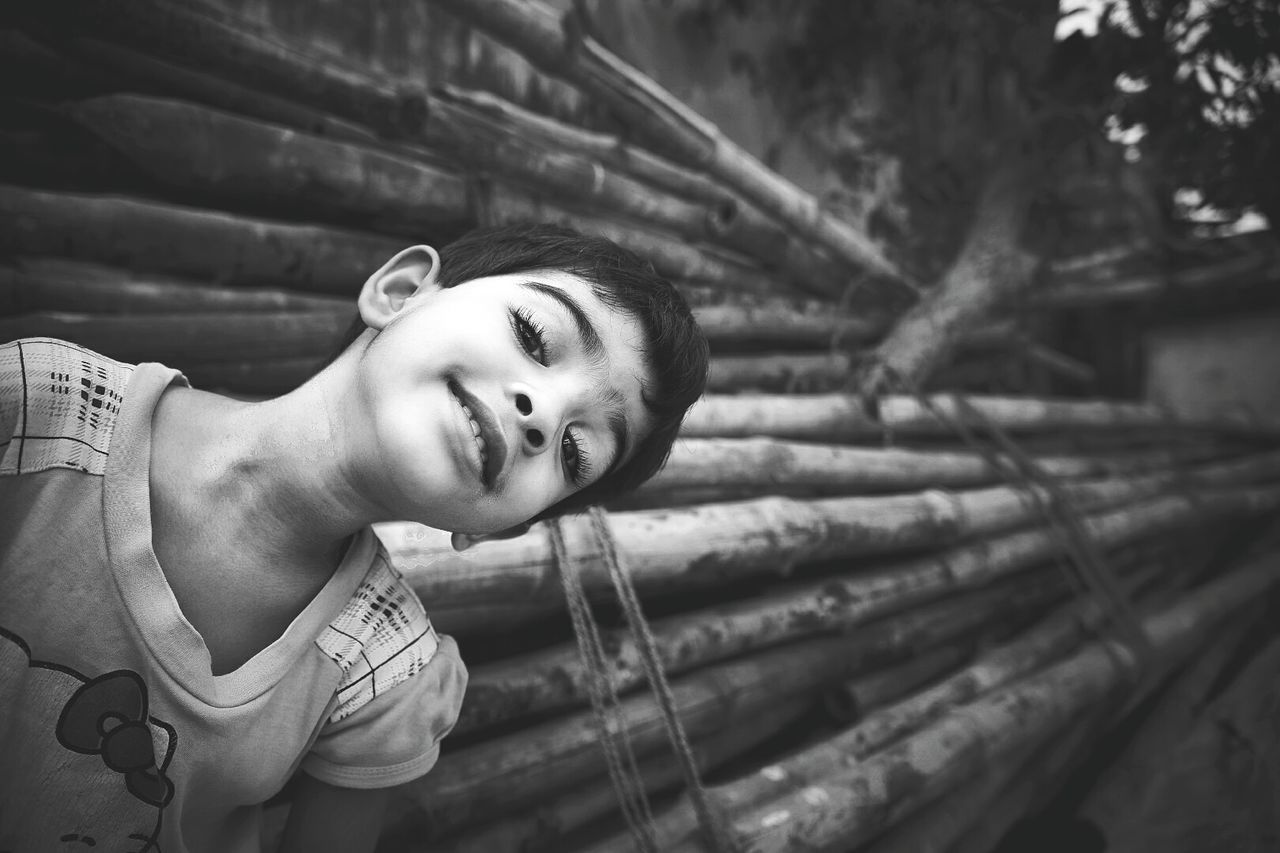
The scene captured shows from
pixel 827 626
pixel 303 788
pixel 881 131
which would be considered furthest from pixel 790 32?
pixel 303 788

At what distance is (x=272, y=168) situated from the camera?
1729 mm

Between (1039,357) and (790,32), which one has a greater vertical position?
(790,32)

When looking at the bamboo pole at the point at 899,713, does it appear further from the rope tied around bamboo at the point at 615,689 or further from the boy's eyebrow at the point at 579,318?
the boy's eyebrow at the point at 579,318

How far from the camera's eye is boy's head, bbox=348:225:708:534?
0.99 m

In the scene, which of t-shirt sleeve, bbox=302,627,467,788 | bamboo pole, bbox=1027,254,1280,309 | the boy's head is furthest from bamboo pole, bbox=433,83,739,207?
bamboo pole, bbox=1027,254,1280,309

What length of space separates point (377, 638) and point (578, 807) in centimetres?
73

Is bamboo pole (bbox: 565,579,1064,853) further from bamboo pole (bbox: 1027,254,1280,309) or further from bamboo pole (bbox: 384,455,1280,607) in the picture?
bamboo pole (bbox: 1027,254,1280,309)

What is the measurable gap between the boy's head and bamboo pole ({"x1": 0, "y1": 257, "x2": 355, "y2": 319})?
662 millimetres

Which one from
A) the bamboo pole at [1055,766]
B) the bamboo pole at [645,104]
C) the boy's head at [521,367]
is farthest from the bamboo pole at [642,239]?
the bamboo pole at [1055,766]

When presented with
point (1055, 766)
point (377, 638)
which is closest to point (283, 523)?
point (377, 638)

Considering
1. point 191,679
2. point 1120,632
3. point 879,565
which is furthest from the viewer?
point 1120,632

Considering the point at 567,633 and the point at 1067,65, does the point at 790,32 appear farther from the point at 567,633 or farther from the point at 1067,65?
the point at 567,633

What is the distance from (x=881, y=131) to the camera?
15.6 ft

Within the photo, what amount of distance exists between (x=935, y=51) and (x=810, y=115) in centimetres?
101
